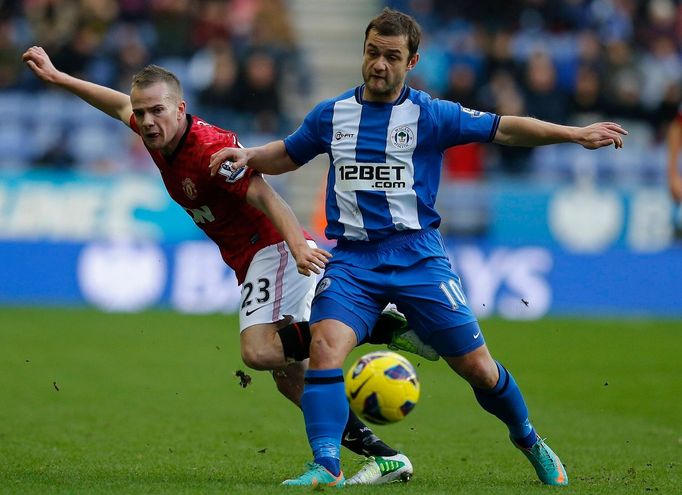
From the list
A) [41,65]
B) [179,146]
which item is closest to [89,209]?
[41,65]

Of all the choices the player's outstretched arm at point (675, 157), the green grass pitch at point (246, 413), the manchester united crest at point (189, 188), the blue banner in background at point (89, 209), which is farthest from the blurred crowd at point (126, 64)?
the manchester united crest at point (189, 188)

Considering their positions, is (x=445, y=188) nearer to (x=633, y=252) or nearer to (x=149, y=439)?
(x=633, y=252)

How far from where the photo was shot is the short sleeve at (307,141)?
653 centimetres

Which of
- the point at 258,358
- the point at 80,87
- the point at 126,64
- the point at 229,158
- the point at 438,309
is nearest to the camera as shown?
the point at 438,309

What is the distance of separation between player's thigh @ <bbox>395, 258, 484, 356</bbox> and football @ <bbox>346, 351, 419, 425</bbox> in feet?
3.10

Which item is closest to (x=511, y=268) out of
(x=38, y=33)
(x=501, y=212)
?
(x=501, y=212)

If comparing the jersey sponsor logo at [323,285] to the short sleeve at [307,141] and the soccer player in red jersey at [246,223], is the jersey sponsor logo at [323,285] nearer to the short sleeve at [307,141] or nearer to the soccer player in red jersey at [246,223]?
the soccer player in red jersey at [246,223]

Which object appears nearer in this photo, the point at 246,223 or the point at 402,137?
the point at 402,137

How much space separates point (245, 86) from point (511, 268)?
5164 mm

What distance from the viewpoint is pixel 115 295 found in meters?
16.9

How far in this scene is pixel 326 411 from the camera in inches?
241

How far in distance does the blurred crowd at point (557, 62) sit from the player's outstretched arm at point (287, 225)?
1251 centimetres

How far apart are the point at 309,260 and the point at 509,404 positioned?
132 centimetres

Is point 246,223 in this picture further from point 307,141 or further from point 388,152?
point 388,152
